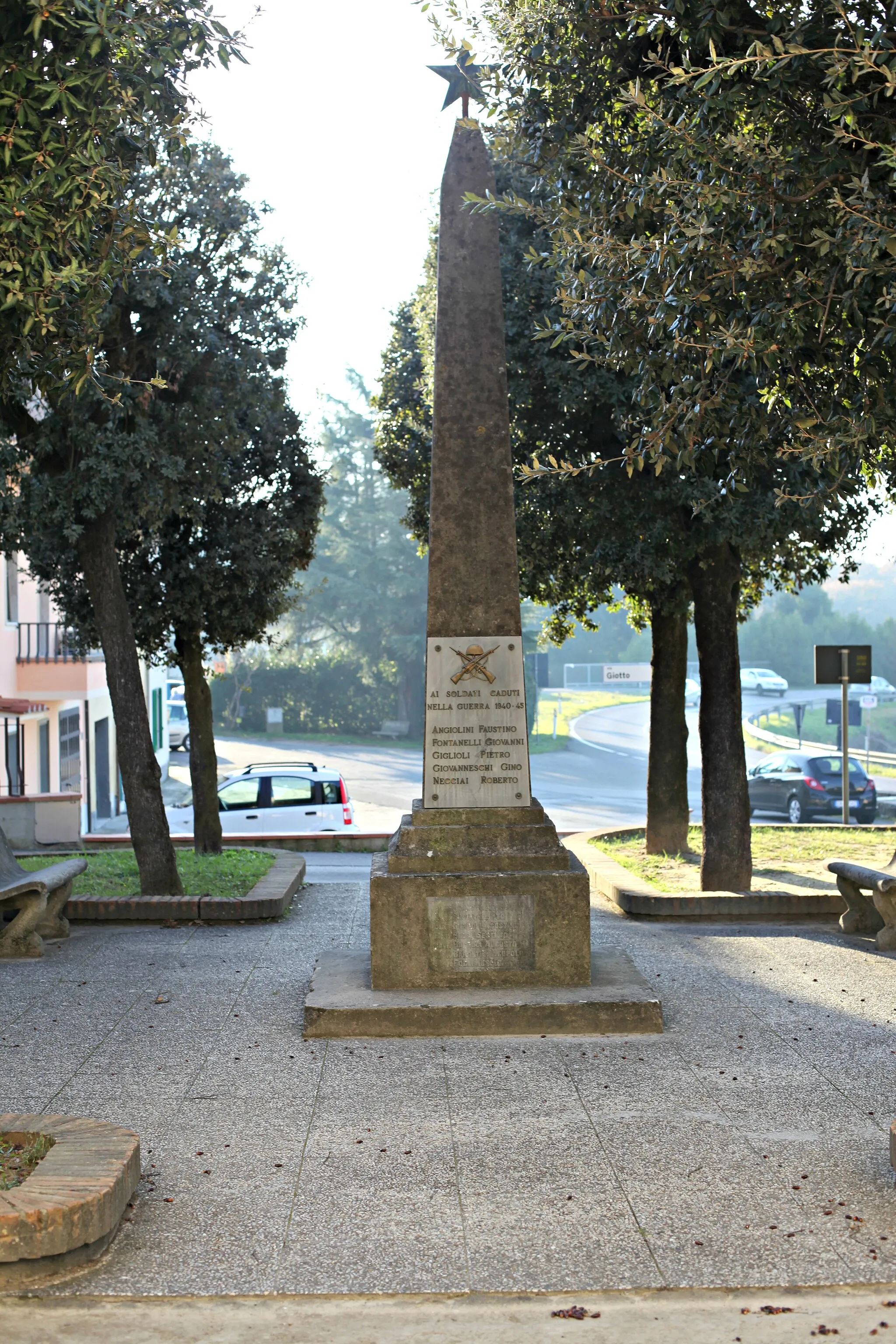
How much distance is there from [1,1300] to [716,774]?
901 cm

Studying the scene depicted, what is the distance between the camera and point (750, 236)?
6.08 metres

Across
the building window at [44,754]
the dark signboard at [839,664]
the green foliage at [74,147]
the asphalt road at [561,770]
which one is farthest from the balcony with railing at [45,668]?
the green foliage at [74,147]

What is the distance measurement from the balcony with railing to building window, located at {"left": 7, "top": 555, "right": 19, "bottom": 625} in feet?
0.73

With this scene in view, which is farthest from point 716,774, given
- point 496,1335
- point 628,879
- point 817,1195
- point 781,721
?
point 781,721

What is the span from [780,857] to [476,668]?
7.57 m

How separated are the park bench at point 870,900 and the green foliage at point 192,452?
20.1ft

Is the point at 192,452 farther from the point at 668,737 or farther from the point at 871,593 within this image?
the point at 871,593

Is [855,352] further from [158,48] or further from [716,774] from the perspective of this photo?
[716,774]

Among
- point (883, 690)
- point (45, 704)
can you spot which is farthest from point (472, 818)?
point (883, 690)

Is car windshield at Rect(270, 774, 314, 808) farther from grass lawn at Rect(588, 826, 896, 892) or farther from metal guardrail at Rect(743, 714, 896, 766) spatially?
metal guardrail at Rect(743, 714, 896, 766)

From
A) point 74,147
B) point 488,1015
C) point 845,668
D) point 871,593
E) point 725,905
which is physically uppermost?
point 871,593

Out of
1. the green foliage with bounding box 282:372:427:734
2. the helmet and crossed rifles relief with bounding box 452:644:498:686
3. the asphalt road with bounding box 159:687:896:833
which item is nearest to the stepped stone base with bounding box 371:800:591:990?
the helmet and crossed rifles relief with bounding box 452:644:498:686

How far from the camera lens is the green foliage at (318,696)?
2410 inches

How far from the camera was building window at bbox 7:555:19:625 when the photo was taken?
2386 centimetres
